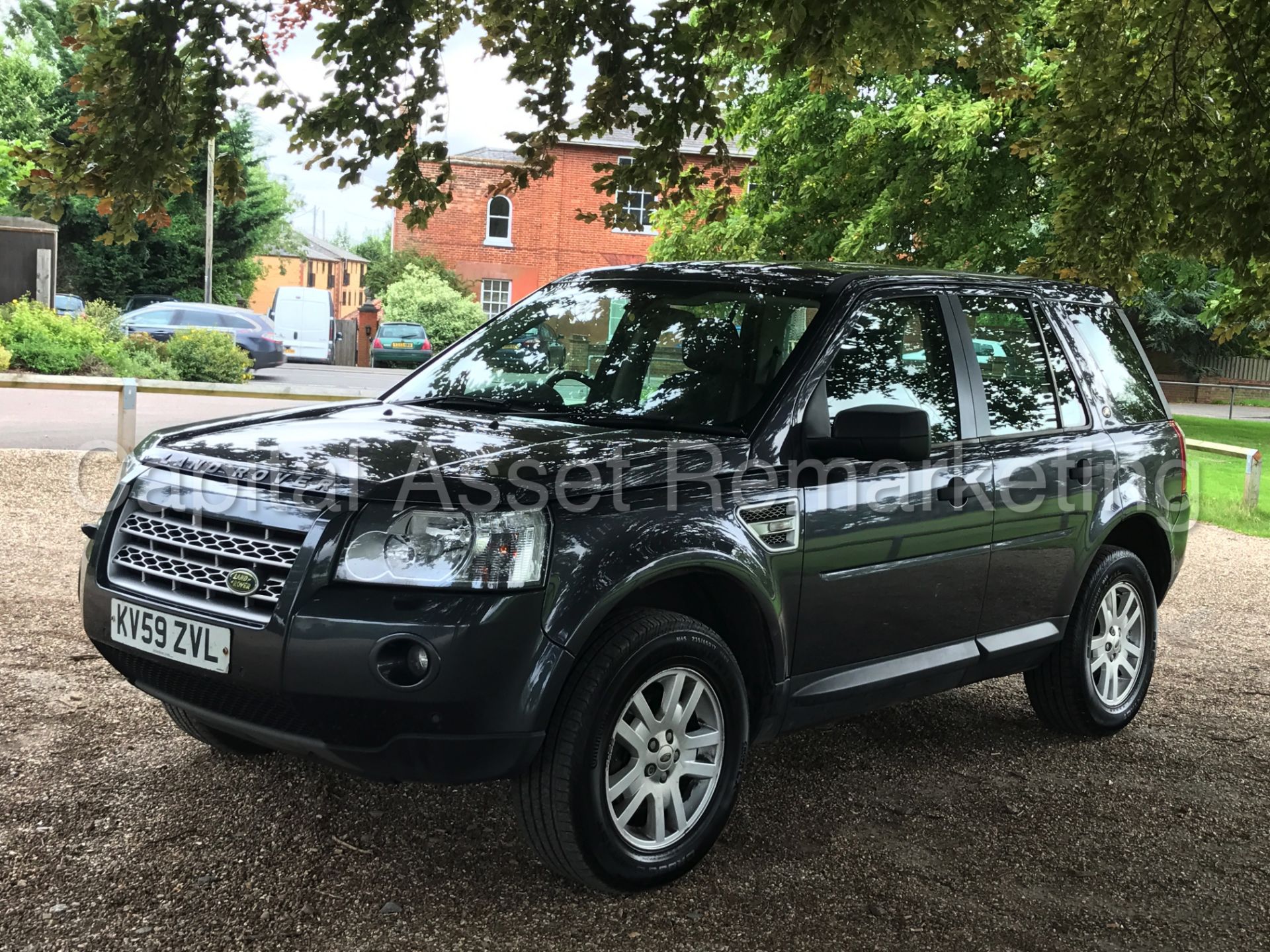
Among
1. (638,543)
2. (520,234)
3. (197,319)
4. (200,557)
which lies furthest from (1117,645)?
(520,234)

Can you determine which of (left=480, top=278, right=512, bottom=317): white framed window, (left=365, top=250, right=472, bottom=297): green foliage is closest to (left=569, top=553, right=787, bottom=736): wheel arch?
(left=365, top=250, right=472, bottom=297): green foliage

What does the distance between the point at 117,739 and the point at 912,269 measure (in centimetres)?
361

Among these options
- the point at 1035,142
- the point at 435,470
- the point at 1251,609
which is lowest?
the point at 1251,609

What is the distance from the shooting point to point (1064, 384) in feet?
17.5

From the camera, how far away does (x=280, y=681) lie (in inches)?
132

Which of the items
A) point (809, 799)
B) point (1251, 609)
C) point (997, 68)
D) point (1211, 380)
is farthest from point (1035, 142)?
point (1211, 380)

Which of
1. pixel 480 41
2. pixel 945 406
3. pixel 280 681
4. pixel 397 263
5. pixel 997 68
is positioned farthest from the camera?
pixel 397 263

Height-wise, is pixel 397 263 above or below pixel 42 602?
above

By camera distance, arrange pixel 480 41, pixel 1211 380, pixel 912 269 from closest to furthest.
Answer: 1. pixel 912 269
2. pixel 480 41
3. pixel 1211 380

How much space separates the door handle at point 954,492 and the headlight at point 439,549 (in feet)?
5.88

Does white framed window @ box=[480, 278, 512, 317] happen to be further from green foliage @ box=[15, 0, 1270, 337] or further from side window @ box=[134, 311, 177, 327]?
green foliage @ box=[15, 0, 1270, 337]

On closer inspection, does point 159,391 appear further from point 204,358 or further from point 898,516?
point 898,516

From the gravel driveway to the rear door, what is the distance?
2.48 feet

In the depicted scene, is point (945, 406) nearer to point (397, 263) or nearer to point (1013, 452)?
point (1013, 452)
